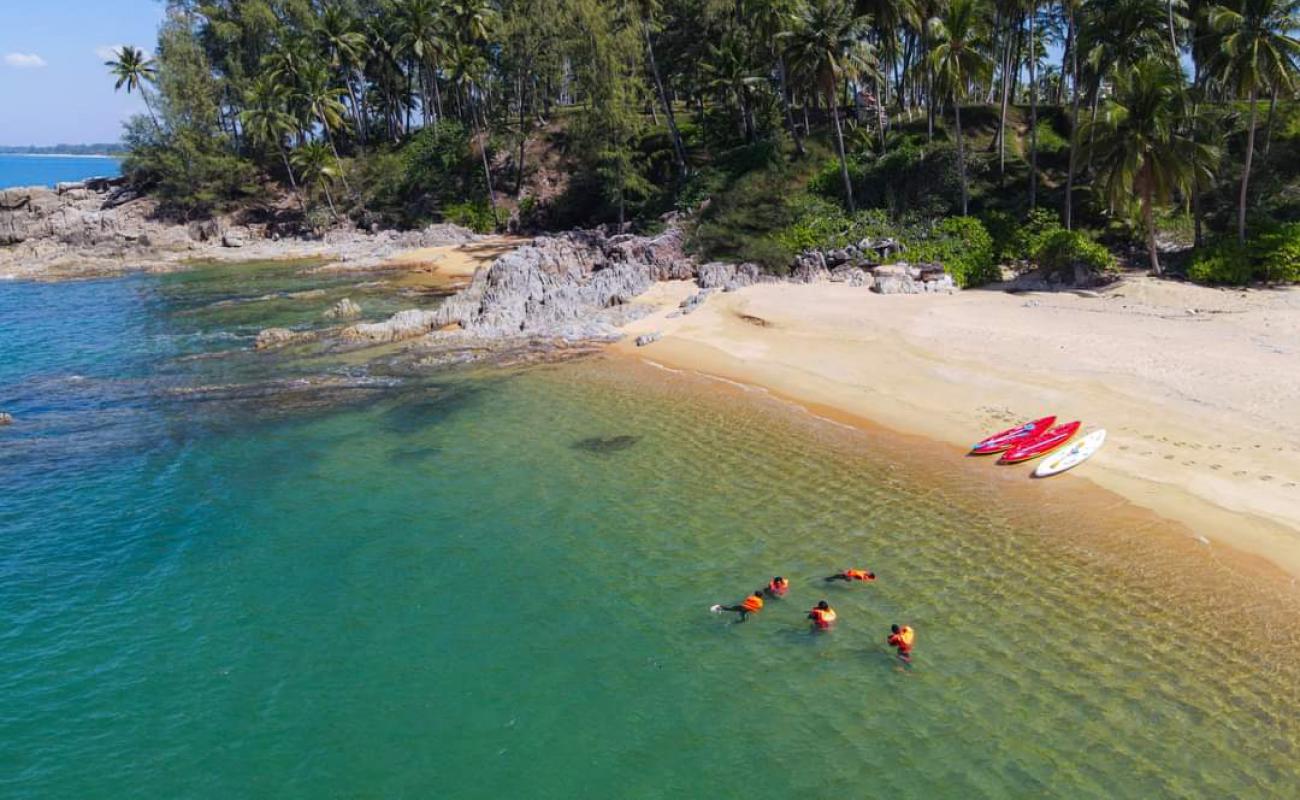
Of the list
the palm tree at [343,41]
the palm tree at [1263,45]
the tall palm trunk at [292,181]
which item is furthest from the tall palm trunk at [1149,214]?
the palm tree at [343,41]

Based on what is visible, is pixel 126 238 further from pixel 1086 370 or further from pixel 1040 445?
pixel 1040 445

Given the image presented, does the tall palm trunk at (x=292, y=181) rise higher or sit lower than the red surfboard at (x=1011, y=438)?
higher

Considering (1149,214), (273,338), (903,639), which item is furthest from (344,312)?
(1149,214)

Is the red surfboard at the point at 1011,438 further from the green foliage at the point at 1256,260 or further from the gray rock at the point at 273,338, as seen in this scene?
the gray rock at the point at 273,338

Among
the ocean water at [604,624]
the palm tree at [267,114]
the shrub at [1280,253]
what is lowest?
the ocean water at [604,624]

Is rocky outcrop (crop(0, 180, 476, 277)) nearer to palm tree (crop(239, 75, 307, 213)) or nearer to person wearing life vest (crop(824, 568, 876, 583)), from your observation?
palm tree (crop(239, 75, 307, 213))

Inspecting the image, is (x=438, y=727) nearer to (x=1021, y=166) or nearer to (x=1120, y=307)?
(x=1120, y=307)

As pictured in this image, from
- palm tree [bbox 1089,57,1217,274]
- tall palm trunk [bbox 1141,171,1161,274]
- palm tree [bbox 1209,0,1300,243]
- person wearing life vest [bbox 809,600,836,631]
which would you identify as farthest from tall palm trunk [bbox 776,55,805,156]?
person wearing life vest [bbox 809,600,836,631]
